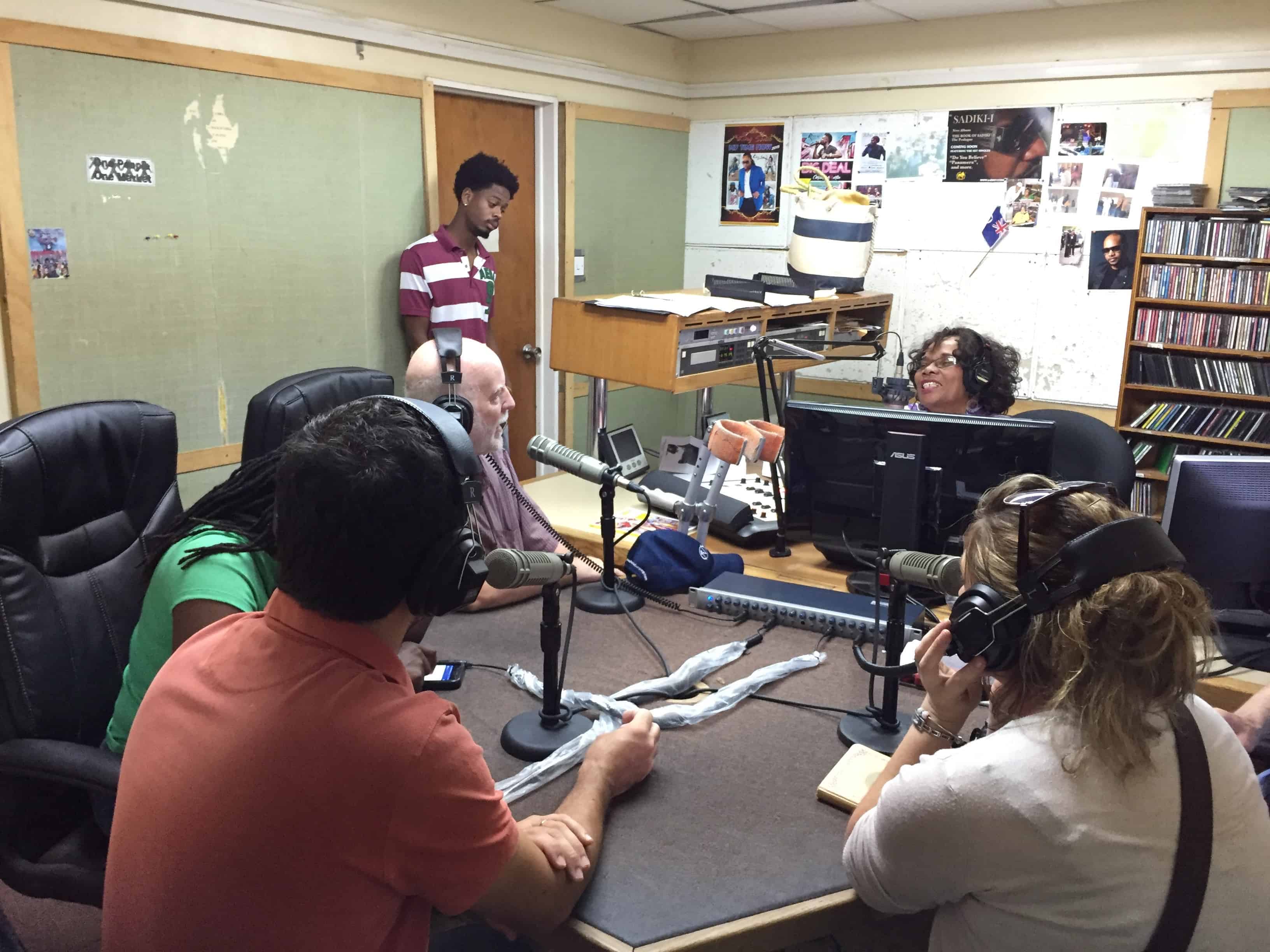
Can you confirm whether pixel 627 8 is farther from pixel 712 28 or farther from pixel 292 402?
pixel 292 402

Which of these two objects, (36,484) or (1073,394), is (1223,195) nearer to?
(1073,394)

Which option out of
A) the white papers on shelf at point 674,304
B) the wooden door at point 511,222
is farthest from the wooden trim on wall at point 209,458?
the white papers on shelf at point 674,304

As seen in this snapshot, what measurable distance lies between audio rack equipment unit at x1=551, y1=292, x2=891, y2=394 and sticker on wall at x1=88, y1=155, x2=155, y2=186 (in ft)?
4.50

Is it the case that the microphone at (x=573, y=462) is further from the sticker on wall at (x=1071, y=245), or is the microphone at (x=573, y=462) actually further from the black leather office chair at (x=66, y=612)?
the sticker on wall at (x=1071, y=245)

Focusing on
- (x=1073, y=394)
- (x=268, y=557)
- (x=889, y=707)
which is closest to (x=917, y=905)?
(x=889, y=707)

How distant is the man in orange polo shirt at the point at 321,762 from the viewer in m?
0.91

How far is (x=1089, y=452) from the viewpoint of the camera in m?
2.82

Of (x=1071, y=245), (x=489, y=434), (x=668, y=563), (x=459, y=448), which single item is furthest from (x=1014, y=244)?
(x=459, y=448)

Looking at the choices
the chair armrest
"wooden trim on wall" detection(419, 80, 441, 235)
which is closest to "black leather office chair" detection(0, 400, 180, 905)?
the chair armrest

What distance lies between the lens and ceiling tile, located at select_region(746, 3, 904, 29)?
14.9ft

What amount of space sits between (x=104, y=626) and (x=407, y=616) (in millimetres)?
931

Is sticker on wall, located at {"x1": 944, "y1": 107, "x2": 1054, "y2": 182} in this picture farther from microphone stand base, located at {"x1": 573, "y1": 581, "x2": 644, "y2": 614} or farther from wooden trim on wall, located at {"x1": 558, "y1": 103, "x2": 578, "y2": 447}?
microphone stand base, located at {"x1": 573, "y1": 581, "x2": 644, "y2": 614}

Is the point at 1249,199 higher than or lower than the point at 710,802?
higher

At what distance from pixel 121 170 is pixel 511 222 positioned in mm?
1924
